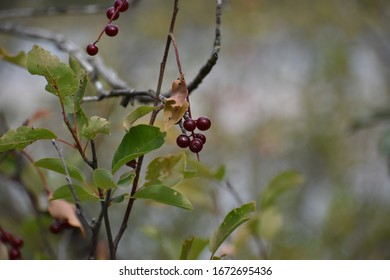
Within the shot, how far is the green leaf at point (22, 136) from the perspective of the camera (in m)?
0.77

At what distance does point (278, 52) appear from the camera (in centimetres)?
334

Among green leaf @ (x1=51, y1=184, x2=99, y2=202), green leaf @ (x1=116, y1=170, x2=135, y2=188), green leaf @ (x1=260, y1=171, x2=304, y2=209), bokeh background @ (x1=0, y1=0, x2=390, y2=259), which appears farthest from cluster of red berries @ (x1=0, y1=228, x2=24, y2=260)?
bokeh background @ (x1=0, y1=0, x2=390, y2=259)

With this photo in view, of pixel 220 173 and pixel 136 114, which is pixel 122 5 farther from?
pixel 220 173

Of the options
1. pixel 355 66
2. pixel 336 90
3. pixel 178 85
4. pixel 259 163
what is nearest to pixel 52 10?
pixel 178 85

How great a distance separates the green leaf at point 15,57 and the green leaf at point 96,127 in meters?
0.38

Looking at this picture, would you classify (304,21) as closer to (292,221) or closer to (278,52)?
(278,52)

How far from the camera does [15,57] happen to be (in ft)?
3.57

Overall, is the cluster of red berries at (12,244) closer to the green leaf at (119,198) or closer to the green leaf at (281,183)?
the green leaf at (119,198)

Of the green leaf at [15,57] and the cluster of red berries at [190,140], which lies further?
the green leaf at [15,57]

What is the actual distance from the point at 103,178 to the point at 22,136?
0.11 m

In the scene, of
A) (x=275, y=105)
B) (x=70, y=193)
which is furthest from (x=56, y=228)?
(x=275, y=105)

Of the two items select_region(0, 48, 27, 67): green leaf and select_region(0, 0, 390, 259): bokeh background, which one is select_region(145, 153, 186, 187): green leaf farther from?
select_region(0, 0, 390, 259): bokeh background

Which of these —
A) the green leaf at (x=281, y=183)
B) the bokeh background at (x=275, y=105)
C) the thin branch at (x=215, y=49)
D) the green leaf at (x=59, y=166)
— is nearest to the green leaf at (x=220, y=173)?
the green leaf at (x=281, y=183)
